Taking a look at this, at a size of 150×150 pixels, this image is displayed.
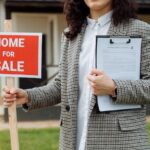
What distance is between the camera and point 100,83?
314 cm

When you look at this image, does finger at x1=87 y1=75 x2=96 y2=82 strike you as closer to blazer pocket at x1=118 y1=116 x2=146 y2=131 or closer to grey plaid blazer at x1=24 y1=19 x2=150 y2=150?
grey plaid blazer at x1=24 y1=19 x2=150 y2=150

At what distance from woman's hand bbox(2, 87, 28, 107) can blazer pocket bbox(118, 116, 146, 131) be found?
654 millimetres

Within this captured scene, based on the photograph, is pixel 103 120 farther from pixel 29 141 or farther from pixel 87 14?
pixel 29 141

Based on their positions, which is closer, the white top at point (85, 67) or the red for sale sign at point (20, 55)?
the white top at point (85, 67)

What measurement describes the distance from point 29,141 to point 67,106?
668cm

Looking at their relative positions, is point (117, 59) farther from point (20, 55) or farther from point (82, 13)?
point (20, 55)

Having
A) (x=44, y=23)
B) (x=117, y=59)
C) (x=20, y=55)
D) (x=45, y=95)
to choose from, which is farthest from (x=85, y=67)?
(x=44, y=23)

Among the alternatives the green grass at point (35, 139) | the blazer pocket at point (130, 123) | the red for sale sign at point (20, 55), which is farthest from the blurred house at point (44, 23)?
the blazer pocket at point (130, 123)

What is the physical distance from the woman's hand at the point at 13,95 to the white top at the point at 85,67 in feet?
1.39

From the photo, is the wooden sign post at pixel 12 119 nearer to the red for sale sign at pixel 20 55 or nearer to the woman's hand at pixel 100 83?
the red for sale sign at pixel 20 55

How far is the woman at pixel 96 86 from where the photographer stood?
3.23m

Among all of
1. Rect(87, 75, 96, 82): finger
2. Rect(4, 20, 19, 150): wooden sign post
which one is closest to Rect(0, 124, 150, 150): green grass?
Rect(4, 20, 19, 150): wooden sign post

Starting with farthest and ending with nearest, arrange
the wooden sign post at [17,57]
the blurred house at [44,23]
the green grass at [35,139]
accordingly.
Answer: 1. the blurred house at [44,23]
2. the green grass at [35,139]
3. the wooden sign post at [17,57]

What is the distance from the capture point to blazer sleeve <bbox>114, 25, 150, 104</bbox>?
3221mm
